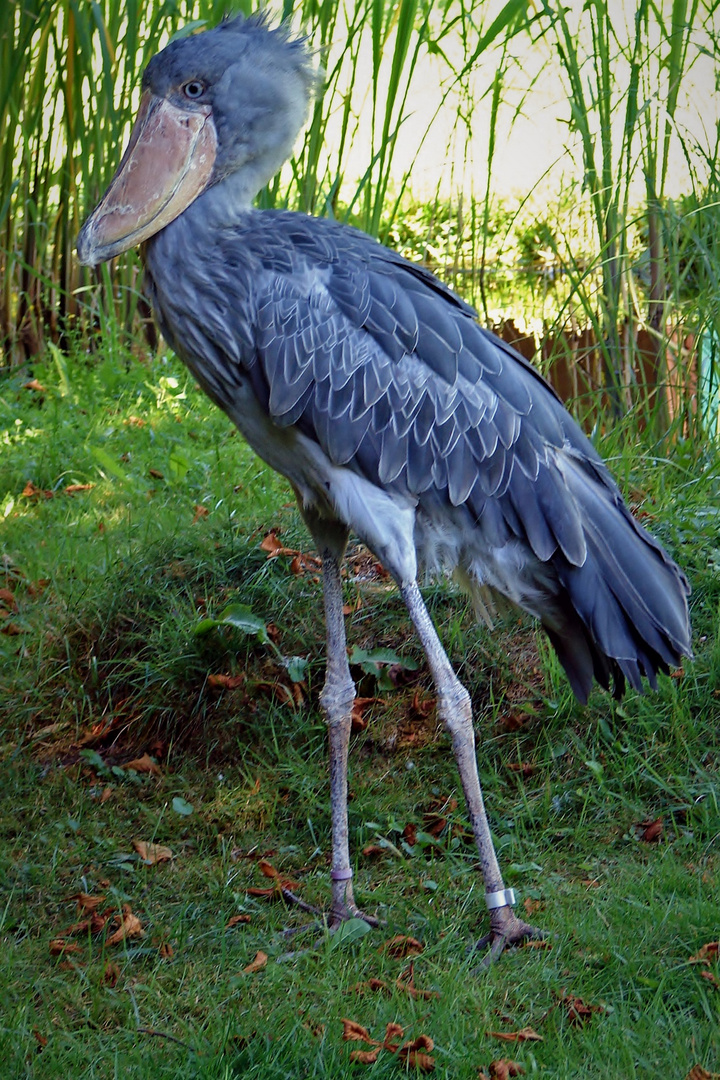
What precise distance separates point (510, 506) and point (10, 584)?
189cm

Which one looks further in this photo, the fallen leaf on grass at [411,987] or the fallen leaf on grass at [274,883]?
the fallen leaf on grass at [274,883]

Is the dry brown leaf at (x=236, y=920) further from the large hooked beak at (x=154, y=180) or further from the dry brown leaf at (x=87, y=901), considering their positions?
the large hooked beak at (x=154, y=180)

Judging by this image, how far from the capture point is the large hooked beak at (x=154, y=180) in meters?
2.83

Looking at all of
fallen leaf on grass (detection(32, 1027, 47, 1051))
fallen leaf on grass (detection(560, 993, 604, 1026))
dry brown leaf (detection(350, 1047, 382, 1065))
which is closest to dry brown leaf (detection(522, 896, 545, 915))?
fallen leaf on grass (detection(560, 993, 604, 1026))

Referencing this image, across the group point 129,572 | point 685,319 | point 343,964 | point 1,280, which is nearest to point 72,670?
point 129,572

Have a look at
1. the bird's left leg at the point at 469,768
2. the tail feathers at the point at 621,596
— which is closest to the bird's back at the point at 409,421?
the tail feathers at the point at 621,596

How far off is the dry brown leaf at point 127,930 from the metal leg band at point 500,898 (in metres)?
0.79

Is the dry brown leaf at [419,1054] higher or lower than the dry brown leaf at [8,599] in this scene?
lower

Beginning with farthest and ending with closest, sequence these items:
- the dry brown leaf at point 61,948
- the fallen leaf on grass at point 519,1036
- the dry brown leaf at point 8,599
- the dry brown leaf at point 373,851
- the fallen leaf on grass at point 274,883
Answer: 1. the dry brown leaf at point 8,599
2. the dry brown leaf at point 373,851
3. the fallen leaf on grass at point 274,883
4. the dry brown leaf at point 61,948
5. the fallen leaf on grass at point 519,1036

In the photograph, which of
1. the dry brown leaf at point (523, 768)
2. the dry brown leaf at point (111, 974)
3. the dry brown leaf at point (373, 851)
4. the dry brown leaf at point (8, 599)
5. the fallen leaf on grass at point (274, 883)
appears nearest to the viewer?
the dry brown leaf at point (111, 974)

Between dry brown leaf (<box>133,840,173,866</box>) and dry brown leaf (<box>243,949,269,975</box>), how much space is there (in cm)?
49

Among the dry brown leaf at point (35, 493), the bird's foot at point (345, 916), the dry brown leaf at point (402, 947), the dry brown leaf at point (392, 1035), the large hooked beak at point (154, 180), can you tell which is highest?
the large hooked beak at point (154, 180)

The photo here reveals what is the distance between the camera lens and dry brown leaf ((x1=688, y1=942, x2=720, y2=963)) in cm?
246

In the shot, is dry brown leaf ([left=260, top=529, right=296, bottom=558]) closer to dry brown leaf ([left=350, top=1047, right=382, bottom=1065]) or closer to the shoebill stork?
the shoebill stork
